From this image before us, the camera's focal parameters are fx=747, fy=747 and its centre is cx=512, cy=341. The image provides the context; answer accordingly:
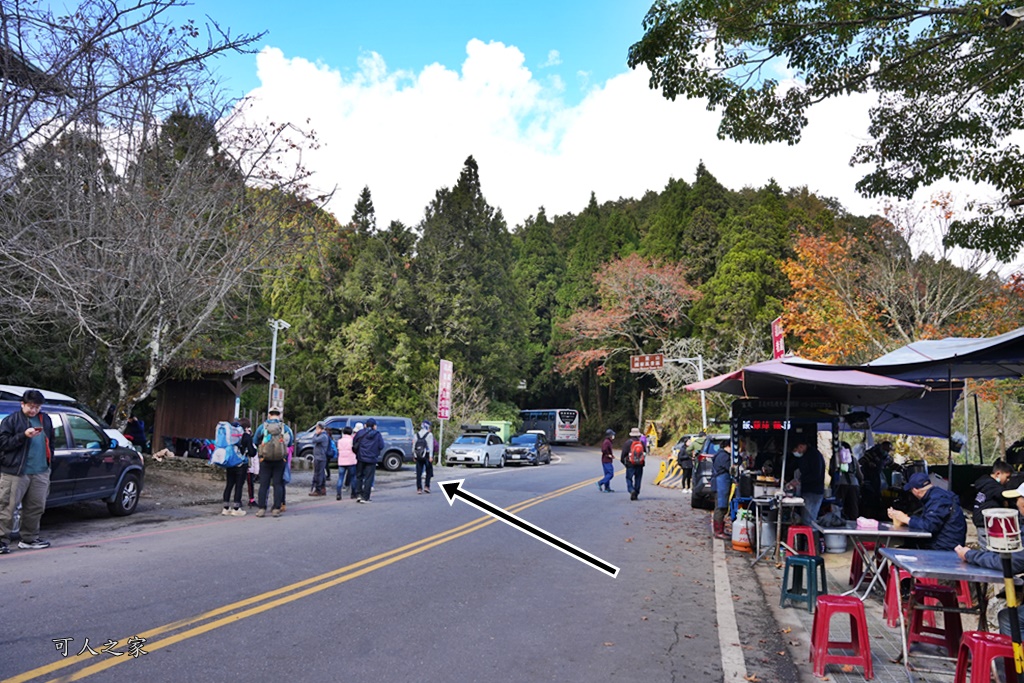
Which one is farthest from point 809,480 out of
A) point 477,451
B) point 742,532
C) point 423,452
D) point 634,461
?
point 477,451

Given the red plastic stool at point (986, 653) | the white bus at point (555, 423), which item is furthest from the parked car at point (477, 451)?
the red plastic stool at point (986, 653)

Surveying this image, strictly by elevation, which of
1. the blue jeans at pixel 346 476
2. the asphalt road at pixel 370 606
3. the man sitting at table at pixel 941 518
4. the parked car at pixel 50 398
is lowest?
the asphalt road at pixel 370 606

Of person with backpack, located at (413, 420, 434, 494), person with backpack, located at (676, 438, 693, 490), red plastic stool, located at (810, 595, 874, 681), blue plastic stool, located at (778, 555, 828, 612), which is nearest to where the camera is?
red plastic stool, located at (810, 595, 874, 681)

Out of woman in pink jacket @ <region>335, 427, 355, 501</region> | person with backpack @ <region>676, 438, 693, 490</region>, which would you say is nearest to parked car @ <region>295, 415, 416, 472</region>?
person with backpack @ <region>676, 438, 693, 490</region>

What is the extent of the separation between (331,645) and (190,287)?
13.0 metres

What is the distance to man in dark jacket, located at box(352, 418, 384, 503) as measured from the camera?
15.7 meters

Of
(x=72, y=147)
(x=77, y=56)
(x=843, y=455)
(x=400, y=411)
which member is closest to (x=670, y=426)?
(x=400, y=411)

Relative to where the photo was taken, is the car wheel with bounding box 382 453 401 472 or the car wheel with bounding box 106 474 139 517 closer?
the car wheel with bounding box 106 474 139 517

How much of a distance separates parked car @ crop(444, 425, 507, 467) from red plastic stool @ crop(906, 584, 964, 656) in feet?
87.1

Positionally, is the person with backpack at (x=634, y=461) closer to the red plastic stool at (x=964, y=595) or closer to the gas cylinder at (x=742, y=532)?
the gas cylinder at (x=742, y=532)

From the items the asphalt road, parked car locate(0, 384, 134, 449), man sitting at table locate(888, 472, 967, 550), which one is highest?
parked car locate(0, 384, 134, 449)

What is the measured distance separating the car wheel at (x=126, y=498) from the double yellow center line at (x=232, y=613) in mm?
5325

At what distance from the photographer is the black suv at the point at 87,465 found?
417 inches

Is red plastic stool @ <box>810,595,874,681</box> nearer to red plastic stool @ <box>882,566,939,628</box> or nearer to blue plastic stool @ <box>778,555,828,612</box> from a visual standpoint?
red plastic stool @ <box>882,566,939,628</box>
